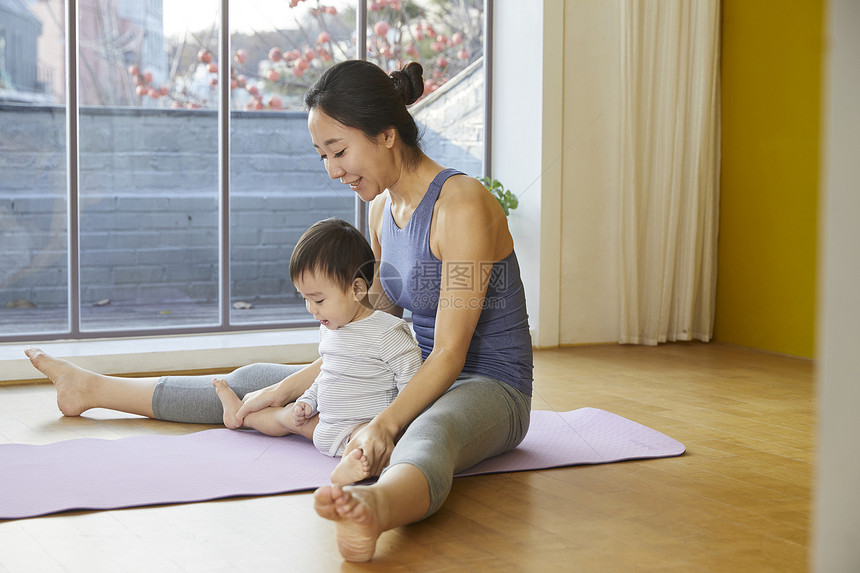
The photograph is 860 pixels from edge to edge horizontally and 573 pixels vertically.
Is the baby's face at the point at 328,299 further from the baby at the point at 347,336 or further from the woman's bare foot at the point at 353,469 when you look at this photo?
the woman's bare foot at the point at 353,469

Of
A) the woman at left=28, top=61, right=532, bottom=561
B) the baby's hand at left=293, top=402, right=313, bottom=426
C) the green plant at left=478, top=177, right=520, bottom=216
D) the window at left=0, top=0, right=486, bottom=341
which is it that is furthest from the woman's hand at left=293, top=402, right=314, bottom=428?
the green plant at left=478, top=177, right=520, bottom=216

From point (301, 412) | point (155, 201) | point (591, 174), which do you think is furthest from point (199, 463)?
point (591, 174)

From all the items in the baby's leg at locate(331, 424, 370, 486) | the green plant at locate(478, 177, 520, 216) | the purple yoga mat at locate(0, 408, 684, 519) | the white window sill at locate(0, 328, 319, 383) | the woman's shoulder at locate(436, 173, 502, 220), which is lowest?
the purple yoga mat at locate(0, 408, 684, 519)

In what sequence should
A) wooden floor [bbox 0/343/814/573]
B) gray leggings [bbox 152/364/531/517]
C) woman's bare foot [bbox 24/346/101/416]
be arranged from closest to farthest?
wooden floor [bbox 0/343/814/573], gray leggings [bbox 152/364/531/517], woman's bare foot [bbox 24/346/101/416]

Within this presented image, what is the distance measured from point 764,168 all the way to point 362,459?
10.1 feet

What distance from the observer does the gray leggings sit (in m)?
1.61

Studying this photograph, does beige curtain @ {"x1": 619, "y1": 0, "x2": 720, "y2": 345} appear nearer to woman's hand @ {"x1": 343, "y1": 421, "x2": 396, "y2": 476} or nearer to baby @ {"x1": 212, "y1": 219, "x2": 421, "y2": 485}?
baby @ {"x1": 212, "y1": 219, "x2": 421, "y2": 485}

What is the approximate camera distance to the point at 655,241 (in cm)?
419

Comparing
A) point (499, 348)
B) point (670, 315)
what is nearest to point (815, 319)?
point (670, 315)

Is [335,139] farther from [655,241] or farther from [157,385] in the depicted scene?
[655,241]

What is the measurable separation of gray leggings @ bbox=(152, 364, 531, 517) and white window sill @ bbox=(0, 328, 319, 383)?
3.08 ft

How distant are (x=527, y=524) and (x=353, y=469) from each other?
0.34 m

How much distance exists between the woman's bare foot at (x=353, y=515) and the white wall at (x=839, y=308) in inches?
27.9

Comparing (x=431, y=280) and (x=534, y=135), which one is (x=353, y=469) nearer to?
(x=431, y=280)
